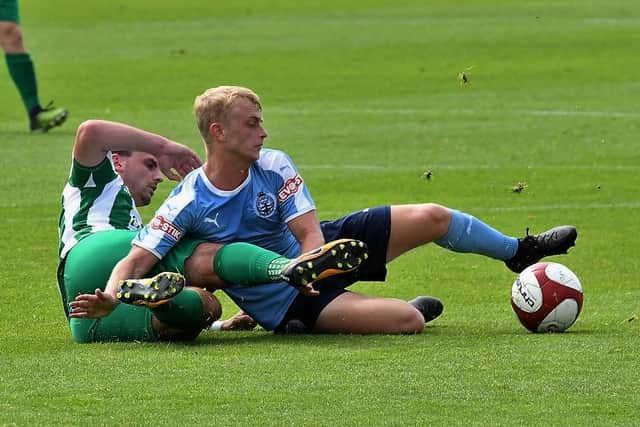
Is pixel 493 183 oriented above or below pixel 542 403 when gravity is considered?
below

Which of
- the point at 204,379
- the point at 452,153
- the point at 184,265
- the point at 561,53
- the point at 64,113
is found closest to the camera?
the point at 204,379

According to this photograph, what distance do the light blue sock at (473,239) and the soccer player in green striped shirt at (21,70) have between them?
391 inches

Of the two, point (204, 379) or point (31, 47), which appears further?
point (31, 47)

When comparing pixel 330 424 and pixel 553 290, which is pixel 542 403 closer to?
pixel 330 424

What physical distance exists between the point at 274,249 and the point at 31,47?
21.8m

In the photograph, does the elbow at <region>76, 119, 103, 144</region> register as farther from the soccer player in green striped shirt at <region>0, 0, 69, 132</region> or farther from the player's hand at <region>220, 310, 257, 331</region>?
the soccer player in green striped shirt at <region>0, 0, 69, 132</region>

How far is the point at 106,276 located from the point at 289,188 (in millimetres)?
989

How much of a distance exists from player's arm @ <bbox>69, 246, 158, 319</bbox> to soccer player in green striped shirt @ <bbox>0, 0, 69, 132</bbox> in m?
10.1

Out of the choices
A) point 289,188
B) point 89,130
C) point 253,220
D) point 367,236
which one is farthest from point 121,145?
point 367,236

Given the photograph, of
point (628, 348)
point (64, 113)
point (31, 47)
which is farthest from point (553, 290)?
point (31, 47)

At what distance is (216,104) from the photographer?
817cm

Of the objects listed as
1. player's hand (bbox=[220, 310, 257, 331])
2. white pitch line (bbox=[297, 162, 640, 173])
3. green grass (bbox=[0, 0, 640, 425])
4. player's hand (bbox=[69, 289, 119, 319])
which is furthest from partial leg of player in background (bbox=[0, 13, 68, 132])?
player's hand (bbox=[69, 289, 119, 319])

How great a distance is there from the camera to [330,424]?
5984 millimetres

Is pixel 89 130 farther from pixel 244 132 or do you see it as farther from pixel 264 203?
pixel 264 203
